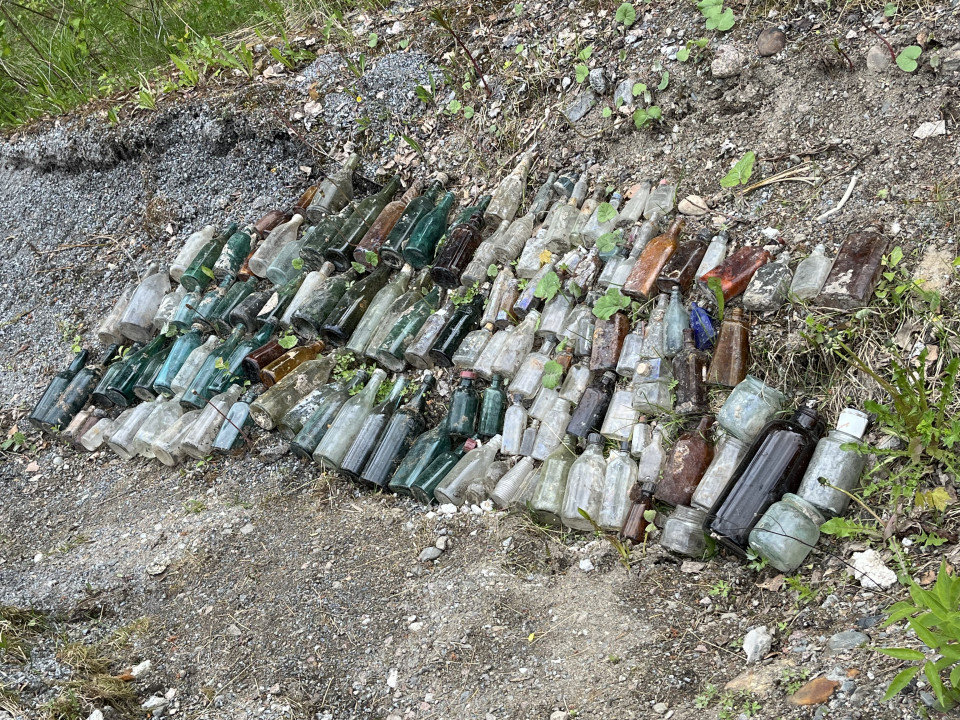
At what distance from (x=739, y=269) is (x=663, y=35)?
5.08ft

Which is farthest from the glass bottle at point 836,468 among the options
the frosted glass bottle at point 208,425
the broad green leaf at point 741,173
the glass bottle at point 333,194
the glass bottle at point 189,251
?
the glass bottle at point 189,251

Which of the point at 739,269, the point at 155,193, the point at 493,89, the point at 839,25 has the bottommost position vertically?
the point at 739,269

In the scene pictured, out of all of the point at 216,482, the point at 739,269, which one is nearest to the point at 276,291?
the point at 216,482

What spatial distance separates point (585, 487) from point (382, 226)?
6.45 ft

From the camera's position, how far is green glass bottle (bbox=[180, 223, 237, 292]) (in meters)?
4.61

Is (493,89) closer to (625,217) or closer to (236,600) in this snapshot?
(625,217)

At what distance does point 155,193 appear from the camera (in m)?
5.41

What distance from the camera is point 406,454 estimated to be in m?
3.46

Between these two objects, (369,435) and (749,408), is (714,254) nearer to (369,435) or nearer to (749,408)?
(749,408)

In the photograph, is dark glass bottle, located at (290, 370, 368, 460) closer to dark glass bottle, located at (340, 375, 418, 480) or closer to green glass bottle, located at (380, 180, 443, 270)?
dark glass bottle, located at (340, 375, 418, 480)

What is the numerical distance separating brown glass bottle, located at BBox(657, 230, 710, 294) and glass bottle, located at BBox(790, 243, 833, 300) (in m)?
0.39

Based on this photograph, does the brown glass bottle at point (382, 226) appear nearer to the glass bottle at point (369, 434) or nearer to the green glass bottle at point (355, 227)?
the green glass bottle at point (355, 227)

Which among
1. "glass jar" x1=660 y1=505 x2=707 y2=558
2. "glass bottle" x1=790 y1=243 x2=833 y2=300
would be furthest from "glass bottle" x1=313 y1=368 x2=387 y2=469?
"glass bottle" x1=790 y1=243 x2=833 y2=300

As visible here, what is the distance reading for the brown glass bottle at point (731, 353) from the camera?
2.87m
